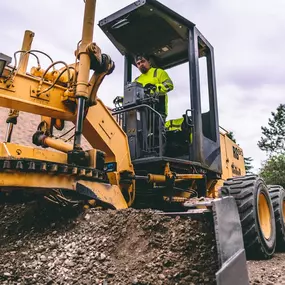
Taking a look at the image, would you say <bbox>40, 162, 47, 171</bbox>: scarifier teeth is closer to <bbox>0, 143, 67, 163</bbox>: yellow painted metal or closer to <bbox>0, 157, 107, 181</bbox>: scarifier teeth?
<bbox>0, 157, 107, 181</bbox>: scarifier teeth

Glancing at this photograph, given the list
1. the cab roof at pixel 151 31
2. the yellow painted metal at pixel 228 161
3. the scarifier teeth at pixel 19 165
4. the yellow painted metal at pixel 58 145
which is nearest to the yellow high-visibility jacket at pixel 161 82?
the cab roof at pixel 151 31

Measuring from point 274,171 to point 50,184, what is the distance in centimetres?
2625

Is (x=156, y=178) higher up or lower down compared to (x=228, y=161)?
lower down

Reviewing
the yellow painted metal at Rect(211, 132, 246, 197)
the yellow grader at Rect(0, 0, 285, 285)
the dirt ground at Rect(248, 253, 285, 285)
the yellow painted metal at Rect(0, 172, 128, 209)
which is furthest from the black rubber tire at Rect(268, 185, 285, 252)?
the yellow painted metal at Rect(0, 172, 128, 209)

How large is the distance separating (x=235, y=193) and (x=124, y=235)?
2084 millimetres

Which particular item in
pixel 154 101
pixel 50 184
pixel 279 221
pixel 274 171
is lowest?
pixel 279 221

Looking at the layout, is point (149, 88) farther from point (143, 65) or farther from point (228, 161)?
point (228, 161)

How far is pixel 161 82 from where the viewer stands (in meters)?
4.91

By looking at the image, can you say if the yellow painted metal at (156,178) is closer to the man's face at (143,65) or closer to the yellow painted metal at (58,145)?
the yellow painted metal at (58,145)

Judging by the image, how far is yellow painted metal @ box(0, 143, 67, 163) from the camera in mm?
2916

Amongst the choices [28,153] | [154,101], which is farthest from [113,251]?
[154,101]

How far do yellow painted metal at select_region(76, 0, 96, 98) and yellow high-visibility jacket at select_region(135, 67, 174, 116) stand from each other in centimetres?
139

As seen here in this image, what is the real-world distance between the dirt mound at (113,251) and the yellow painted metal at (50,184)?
0.93 feet

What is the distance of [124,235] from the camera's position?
2586 mm
